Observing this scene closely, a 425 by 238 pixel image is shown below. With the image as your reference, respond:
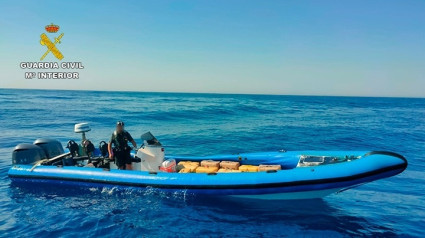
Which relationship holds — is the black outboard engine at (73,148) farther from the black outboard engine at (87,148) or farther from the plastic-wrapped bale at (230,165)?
the plastic-wrapped bale at (230,165)

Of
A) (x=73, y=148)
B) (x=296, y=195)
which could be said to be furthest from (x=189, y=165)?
(x=73, y=148)

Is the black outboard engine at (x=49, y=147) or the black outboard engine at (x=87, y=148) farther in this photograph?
the black outboard engine at (x=49, y=147)

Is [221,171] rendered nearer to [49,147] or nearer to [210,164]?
[210,164]

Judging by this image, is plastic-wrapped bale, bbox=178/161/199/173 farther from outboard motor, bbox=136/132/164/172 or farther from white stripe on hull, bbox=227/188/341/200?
white stripe on hull, bbox=227/188/341/200

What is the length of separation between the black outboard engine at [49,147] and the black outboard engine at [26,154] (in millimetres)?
257

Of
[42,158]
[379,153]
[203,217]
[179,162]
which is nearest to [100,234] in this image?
[203,217]

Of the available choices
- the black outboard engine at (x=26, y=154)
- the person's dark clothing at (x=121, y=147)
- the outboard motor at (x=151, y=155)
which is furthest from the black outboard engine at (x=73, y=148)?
the outboard motor at (x=151, y=155)

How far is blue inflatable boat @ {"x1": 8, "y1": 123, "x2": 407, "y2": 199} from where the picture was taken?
21.1 feet

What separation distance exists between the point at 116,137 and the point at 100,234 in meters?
2.74

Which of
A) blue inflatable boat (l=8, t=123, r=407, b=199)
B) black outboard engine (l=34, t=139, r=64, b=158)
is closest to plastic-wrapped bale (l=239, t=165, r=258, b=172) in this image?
blue inflatable boat (l=8, t=123, r=407, b=199)

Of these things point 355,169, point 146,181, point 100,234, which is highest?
point 355,169

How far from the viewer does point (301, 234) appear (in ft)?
18.9

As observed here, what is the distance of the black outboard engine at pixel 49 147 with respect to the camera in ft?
30.5

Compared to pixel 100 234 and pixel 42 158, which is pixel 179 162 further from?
pixel 42 158
